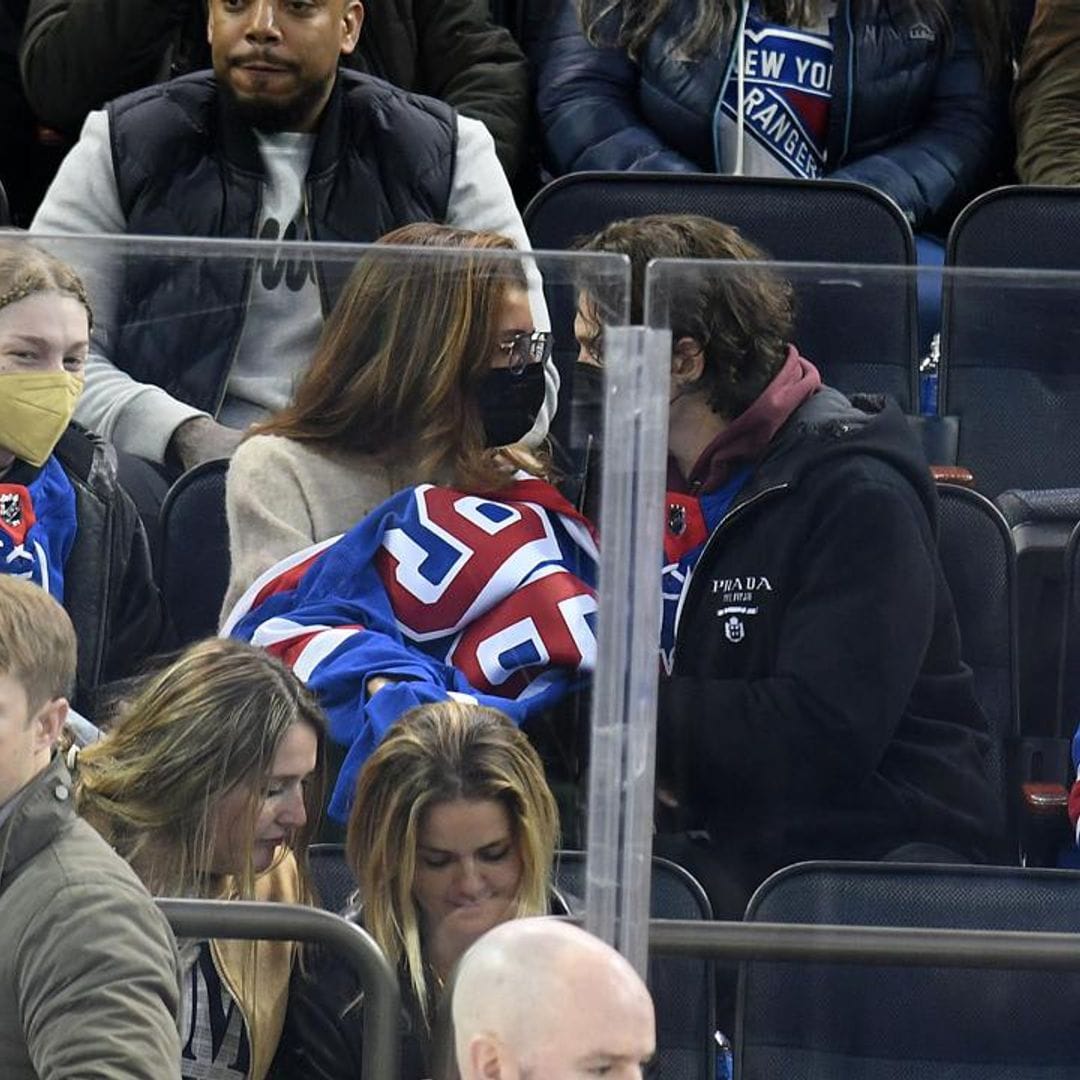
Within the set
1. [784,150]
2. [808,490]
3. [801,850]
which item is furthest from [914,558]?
[784,150]

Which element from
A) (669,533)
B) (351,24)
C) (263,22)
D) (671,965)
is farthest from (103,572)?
(351,24)

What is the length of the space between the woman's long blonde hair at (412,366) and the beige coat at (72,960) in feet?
1.35

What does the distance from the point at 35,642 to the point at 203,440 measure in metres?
0.24

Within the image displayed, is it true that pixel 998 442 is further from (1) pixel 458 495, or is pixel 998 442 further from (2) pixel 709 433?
(1) pixel 458 495

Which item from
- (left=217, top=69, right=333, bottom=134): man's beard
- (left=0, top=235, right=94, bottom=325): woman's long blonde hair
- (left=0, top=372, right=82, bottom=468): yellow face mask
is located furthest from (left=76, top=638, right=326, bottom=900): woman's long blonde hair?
(left=217, top=69, right=333, bottom=134): man's beard

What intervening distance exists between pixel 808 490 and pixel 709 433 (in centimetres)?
10

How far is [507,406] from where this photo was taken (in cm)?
222

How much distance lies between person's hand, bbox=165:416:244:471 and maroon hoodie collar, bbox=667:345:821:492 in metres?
0.40

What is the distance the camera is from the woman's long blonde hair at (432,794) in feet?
7.06

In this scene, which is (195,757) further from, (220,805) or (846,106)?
(846,106)

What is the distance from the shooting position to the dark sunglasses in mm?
2197

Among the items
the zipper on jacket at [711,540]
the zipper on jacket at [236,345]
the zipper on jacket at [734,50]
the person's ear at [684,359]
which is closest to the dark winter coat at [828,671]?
the zipper on jacket at [711,540]

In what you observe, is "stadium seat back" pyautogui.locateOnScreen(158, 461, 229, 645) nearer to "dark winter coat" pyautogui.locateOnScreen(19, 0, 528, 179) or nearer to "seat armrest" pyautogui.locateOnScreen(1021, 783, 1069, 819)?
"seat armrest" pyautogui.locateOnScreen(1021, 783, 1069, 819)

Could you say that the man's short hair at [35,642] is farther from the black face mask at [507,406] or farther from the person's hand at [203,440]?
the black face mask at [507,406]
